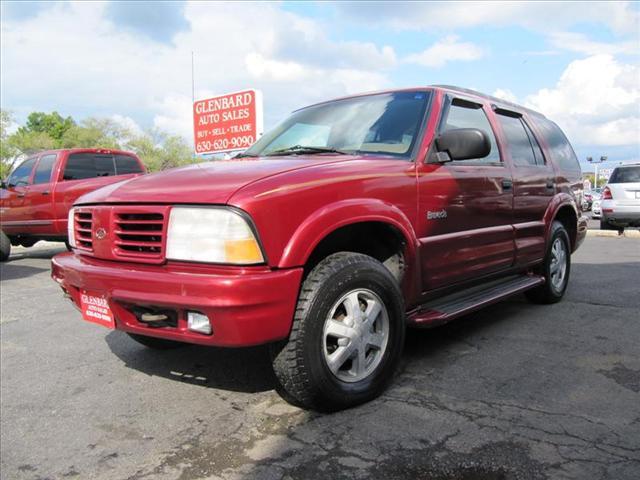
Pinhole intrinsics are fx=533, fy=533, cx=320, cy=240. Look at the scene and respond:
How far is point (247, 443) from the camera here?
7.88ft

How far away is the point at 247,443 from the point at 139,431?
58 cm

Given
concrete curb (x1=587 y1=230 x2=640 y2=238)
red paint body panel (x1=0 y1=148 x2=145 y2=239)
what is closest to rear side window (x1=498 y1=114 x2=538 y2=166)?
red paint body panel (x1=0 y1=148 x2=145 y2=239)

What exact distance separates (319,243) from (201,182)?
2.16 ft

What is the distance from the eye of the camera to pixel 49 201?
8.69m

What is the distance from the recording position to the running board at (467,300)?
124 inches

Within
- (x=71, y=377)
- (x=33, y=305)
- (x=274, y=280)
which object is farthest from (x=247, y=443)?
(x=33, y=305)

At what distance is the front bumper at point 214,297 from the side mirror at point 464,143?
1.37 meters

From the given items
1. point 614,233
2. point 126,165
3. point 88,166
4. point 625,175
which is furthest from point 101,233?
point 625,175

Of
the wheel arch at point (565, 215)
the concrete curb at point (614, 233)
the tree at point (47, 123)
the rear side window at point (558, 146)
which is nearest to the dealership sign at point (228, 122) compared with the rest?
the concrete curb at point (614, 233)

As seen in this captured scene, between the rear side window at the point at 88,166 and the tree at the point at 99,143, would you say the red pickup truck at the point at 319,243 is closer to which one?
the rear side window at the point at 88,166

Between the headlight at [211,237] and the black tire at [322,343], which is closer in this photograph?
the headlight at [211,237]

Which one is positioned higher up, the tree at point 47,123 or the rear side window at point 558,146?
the tree at point 47,123

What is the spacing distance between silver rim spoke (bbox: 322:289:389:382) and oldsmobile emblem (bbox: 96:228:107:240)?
1238 millimetres

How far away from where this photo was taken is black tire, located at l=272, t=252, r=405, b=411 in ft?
8.03
